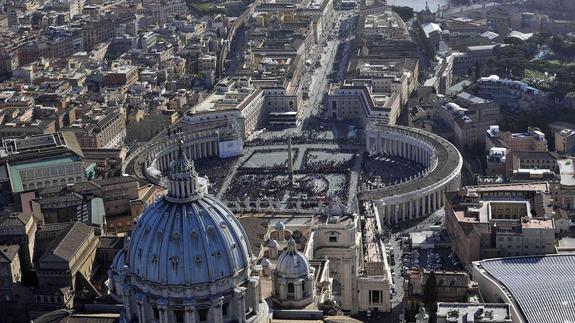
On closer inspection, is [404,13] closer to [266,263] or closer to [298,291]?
[266,263]

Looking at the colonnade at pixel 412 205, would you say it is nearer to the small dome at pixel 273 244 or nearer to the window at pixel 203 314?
the small dome at pixel 273 244

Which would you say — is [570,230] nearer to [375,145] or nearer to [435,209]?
[435,209]

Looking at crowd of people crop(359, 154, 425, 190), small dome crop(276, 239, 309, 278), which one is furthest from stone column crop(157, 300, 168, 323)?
crowd of people crop(359, 154, 425, 190)

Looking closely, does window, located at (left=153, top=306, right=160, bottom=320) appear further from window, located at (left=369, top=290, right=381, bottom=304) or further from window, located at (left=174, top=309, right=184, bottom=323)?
window, located at (left=369, top=290, right=381, bottom=304)

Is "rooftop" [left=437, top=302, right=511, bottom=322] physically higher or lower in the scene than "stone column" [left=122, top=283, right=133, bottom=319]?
lower

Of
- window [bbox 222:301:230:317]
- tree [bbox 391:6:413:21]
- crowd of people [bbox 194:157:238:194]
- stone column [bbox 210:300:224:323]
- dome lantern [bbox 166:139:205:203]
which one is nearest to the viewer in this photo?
stone column [bbox 210:300:224:323]

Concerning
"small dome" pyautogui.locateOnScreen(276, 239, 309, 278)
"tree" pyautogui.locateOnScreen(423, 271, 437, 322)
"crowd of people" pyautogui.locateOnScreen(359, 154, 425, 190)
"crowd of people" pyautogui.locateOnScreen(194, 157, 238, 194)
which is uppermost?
"small dome" pyautogui.locateOnScreen(276, 239, 309, 278)
